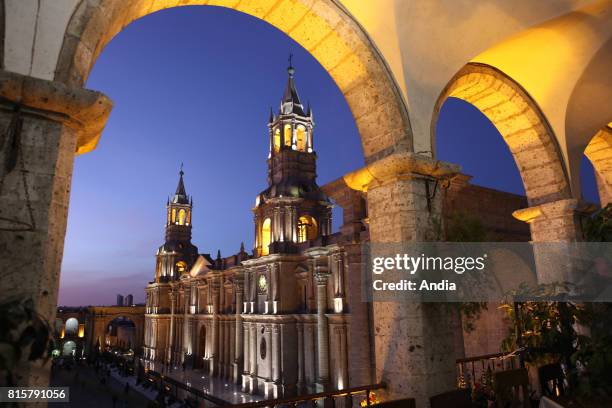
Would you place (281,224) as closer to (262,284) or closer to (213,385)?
(262,284)

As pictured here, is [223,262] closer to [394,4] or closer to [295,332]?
[295,332]

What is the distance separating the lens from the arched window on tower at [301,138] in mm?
26219

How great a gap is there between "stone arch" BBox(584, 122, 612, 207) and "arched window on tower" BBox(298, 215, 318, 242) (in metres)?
17.0

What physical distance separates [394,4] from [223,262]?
2859cm

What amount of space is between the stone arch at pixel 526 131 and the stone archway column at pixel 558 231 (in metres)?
0.19

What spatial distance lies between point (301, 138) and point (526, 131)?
68.1 ft

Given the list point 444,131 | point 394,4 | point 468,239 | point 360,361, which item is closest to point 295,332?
point 360,361

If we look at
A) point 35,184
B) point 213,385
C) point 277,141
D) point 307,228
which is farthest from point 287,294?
point 35,184

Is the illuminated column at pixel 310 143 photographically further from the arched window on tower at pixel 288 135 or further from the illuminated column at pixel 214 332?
the illuminated column at pixel 214 332

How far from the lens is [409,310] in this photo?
3.85 metres

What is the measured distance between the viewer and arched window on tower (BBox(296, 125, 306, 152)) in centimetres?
2622

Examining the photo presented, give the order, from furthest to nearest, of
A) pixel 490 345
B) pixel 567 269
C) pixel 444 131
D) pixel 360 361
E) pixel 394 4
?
pixel 444 131 < pixel 490 345 < pixel 360 361 < pixel 567 269 < pixel 394 4

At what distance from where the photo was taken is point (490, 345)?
39.2 ft

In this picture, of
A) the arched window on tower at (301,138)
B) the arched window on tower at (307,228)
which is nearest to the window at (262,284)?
the arched window on tower at (307,228)
